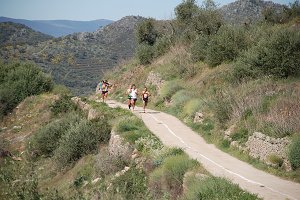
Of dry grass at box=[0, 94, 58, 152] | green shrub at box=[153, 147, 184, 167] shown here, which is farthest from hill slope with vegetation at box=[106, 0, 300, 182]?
dry grass at box=[0, 94, 58, 152]

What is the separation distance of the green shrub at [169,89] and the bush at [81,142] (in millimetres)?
6987

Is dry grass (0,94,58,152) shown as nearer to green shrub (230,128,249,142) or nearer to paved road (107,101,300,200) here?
paved road (107,101,300,200)

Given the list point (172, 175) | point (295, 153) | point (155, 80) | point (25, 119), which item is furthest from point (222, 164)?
point (25, 119)

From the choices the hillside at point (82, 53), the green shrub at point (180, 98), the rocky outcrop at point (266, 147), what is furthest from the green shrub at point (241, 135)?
the hillside at point (82, 53)

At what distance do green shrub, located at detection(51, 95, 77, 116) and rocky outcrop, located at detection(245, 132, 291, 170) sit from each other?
19685 mm

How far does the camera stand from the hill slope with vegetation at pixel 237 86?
1384cm

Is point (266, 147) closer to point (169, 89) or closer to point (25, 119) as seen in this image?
point (169, 89)

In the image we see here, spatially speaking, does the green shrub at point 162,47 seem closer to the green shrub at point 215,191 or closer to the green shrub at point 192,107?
the green shrub at point 192,107

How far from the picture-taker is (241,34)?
1077 inches

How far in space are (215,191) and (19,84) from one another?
36.3 m

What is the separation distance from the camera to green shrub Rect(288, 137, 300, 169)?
1214cm

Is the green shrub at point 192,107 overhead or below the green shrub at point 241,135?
below

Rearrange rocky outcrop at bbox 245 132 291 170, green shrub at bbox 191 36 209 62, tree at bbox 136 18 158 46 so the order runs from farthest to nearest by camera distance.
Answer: tree at bbox 136 18 158 46
green shrub at bbox 191 36 209 62
rocky outcrop at bbox 245 132 291 170

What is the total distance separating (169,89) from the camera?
28.5m
